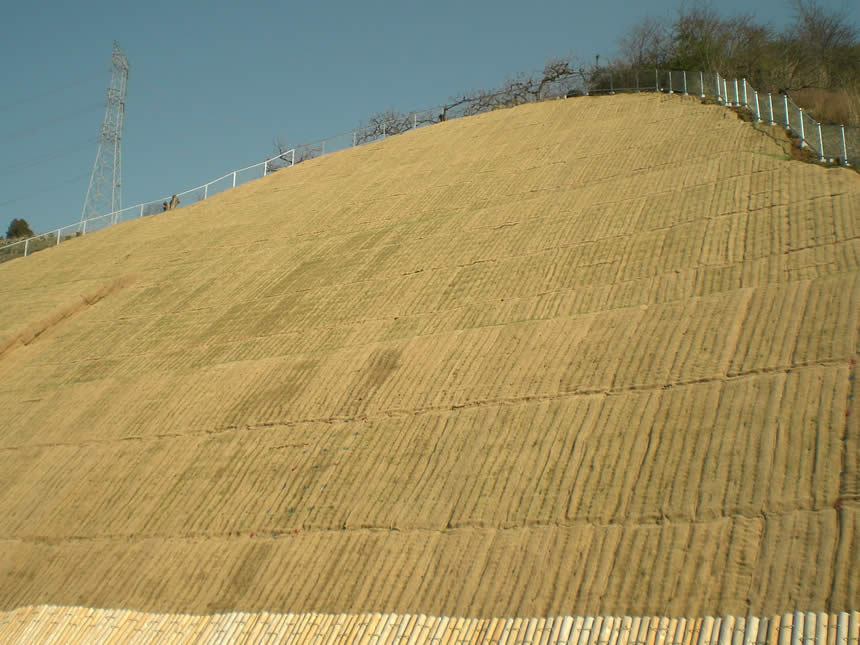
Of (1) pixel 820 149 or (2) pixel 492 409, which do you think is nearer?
(2) pixel 492 409

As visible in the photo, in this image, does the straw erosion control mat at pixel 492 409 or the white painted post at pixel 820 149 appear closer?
the straw erosion control mat at pixel 492 409

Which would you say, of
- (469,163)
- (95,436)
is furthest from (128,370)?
(469,163)

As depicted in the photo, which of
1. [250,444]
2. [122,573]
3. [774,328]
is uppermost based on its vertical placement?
[774,328]

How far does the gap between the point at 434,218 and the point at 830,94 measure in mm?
19909

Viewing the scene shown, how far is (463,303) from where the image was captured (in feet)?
49.3

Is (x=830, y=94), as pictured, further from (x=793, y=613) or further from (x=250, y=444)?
(x=793, y=613)

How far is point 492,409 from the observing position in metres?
11.4

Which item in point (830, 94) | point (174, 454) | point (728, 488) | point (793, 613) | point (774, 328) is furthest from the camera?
point (830, 94)

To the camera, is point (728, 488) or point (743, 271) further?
point (743, 271)

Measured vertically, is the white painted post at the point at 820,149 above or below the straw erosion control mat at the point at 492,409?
above

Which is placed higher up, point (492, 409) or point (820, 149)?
point (820, 149)

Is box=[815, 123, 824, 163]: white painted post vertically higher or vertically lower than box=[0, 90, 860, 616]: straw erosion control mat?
higher

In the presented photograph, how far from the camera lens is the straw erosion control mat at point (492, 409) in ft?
27.3

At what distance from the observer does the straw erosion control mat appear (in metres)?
8.33
